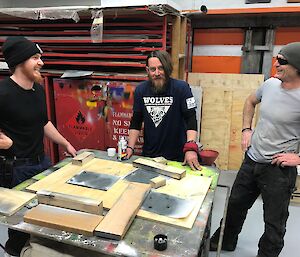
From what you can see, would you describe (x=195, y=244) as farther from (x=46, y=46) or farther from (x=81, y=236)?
(x=46, y=46)

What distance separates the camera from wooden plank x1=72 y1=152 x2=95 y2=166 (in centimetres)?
162

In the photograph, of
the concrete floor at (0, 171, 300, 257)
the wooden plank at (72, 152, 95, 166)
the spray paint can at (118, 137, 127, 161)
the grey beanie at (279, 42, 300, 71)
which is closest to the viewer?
the grey beanie at (279, 42, 300, 71)

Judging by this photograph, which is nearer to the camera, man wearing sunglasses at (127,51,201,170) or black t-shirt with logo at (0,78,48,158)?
black t-shirt with logo at (0,78,48,158)

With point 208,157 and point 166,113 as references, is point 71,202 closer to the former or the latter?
point 166,113

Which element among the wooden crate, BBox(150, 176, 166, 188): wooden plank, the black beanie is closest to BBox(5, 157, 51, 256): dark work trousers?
the black beanie

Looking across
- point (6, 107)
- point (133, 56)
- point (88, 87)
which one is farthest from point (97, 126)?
point (6, 107)

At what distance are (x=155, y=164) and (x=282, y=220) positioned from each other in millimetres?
841

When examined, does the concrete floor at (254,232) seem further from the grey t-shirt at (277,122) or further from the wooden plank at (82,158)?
the wooden plank at (82,158)

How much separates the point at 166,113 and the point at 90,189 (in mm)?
868

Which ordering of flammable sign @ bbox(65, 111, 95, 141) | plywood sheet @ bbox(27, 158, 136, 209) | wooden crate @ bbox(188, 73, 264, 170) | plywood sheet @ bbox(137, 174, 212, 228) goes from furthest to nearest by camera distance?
1. wooden crate @ bbox(188, 73, 264, 170)
2. flammable sign @ bbox(65, 111, 95, 141)
3. plywood sheet @ bbox(27, 158, 136, 209)
4. plywood sheet @ bbox(137, 174, 212, 228)

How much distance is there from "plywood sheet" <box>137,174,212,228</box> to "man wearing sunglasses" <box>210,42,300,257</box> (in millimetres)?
426

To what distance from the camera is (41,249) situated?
1147mm

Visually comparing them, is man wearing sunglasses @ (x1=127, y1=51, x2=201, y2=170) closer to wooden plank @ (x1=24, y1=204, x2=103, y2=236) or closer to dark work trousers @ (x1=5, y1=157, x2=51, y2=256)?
dark work trousers @ (x1=5, y1=157, x2=51, y2=256)

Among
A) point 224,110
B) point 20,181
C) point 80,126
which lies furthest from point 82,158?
point 224,110
